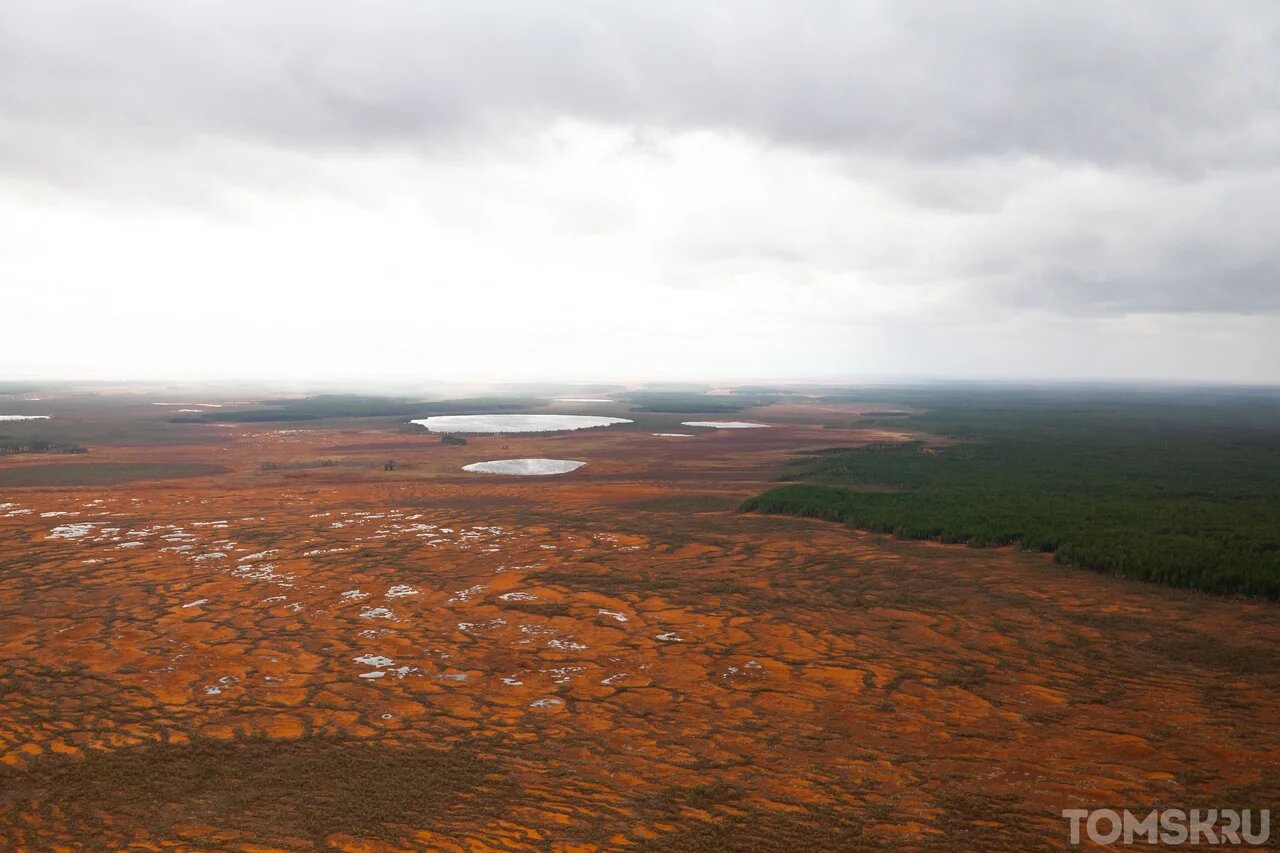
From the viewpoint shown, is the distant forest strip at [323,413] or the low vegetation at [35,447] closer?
the low vegetation at [35,447]

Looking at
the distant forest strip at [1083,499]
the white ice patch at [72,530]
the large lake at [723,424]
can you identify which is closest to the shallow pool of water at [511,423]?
the large lake at [723,424]

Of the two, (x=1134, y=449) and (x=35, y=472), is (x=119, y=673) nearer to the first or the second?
(x=35, y=472)

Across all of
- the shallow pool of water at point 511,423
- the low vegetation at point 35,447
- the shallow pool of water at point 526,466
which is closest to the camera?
the shallow pool of water at point 526,466

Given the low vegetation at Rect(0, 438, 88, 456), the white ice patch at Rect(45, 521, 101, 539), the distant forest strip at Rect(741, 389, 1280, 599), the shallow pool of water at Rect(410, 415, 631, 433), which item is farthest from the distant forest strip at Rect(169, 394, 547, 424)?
the distant forest strip at Rect(741, 389, 1280, 599)

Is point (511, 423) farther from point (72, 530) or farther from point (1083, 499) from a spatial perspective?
point (1083, 499)

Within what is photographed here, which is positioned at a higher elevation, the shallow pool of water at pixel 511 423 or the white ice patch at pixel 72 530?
the shallow pool of water at pixel 511 423

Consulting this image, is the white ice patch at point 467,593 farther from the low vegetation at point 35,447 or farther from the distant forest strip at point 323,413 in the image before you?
the distant forest strip at point 323,413

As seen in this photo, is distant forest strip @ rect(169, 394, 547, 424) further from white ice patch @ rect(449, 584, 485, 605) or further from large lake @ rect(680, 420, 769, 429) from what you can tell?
white ice patch @ rect(449, 584, 485, 605)
